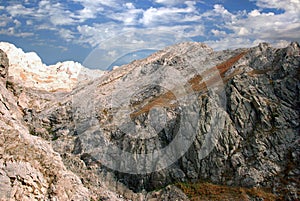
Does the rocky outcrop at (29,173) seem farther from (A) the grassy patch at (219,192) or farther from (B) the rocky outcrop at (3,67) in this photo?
(A) the grassy patch at (219,192)

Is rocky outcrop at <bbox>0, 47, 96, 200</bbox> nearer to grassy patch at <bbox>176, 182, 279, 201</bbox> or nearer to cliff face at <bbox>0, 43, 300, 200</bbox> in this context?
cliff face at <bbox>0, 43, 300, 200</bbox>

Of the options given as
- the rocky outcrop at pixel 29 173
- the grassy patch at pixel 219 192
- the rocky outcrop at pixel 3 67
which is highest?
the rocky outcrop at pixel 3 67

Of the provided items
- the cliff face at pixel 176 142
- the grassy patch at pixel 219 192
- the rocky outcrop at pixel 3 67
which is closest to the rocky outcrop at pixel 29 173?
the cliff face at pixel 176 142

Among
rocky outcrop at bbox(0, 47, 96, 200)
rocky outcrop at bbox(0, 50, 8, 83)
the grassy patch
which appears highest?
→ rocky outcrop at bbox(0, 50, 8, 83)

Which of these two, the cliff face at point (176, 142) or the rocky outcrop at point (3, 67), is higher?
the rocky outcrop at point (3, 67)

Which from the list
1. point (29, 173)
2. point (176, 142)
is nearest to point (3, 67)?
point (29, 173)

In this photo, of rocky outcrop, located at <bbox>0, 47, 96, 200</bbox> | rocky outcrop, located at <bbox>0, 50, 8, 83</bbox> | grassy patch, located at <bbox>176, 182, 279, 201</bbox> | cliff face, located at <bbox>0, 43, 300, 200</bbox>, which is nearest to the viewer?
rocky outcrop, located at <bbox>0, 47, 96, 200</bbox>

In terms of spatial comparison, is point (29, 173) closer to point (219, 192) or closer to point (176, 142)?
point (176, 142)

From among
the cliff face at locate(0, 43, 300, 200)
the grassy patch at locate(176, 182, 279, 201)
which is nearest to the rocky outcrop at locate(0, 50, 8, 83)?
the cliff face at locate(0, 43, 300, 200)

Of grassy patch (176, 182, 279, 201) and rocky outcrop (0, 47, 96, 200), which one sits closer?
rocky outcrop (0, 47, 96, 200)

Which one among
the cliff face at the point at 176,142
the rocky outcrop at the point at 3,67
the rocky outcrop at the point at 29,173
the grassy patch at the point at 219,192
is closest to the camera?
the rocky outcrop at the point at 29,173

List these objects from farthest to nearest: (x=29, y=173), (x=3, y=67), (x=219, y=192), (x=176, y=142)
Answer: (x=3, y=67) < (x=176, y=142) < (x=219, y=192) < (x=29, y=173)

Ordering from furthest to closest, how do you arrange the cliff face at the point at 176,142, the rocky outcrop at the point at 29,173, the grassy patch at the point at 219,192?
the cliff face at the point at 176,142 < the grassy patch at the point at 219,192 < the rocky outcrop at the point at 29,173

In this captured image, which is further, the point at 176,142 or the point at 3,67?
the point at 3,67
